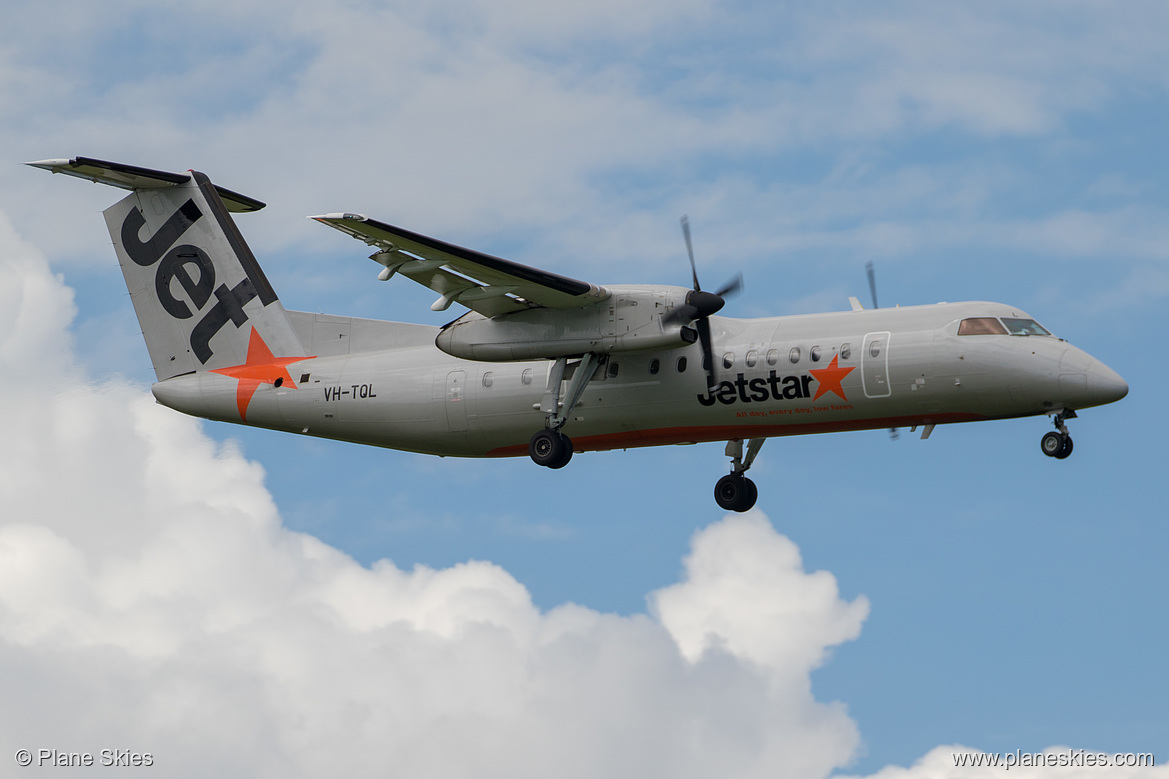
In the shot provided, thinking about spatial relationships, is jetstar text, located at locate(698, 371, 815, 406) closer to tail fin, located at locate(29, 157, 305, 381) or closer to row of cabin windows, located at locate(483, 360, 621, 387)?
row of cabin windows, located at locate(483, 360, 621, 387)

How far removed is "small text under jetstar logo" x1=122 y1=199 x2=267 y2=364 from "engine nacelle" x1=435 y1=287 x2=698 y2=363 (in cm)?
558

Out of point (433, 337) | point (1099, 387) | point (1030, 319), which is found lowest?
point (1099, 387)

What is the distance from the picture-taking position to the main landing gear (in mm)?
19578

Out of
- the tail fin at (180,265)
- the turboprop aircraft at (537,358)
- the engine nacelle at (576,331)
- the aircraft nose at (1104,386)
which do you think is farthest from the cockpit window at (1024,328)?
the tail fin at (180,265)

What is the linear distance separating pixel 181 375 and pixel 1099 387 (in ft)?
52.4

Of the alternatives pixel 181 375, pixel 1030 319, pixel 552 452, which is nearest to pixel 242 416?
pixel 181 375

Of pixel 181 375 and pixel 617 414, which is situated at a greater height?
pixel 181 375

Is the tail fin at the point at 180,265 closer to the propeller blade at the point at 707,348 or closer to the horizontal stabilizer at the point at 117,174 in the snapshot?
the horizontal stabilizer at the point at 117,174

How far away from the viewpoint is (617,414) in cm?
2228

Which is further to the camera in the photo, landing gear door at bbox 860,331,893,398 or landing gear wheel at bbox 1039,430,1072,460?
landing gear door at bbox 860,331,893,398

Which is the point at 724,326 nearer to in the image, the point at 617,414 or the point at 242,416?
the point at 617,414

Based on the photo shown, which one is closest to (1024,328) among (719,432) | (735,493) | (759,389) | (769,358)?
(769,358)

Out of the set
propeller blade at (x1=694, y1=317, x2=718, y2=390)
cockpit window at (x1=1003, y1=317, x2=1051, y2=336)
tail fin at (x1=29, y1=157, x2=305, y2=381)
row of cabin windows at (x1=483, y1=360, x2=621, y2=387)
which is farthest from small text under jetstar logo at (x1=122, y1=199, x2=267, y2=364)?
cockpit window at (x1=1003, y1=317, x2=1051, y2=336)

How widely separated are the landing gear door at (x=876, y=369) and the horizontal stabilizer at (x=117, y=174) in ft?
43.8
